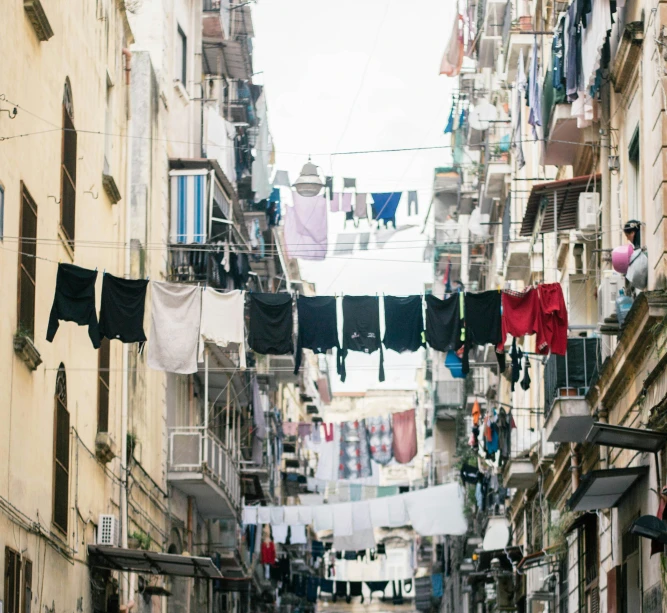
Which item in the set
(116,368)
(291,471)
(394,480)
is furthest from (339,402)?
(116,368)

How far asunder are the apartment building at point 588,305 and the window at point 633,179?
32 mm

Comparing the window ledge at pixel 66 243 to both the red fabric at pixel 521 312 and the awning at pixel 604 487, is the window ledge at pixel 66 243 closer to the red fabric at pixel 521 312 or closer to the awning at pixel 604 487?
the red fabric at pixel 521 312

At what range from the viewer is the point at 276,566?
51281 mm

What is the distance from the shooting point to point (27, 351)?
50.0ft

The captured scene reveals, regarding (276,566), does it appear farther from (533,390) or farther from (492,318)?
(492,318)

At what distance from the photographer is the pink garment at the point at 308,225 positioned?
26500 mm

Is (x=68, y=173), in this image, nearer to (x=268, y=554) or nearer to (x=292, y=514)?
(x=292, y=514)

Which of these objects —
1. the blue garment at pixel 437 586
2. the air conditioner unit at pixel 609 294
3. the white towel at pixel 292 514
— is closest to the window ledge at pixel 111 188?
the air conditioner unit at pixel 609 294

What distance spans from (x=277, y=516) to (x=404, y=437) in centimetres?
466

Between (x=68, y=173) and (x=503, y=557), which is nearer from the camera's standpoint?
(x=68, y=173)

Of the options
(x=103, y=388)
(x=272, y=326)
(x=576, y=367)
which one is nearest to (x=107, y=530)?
(x=103, y=388)

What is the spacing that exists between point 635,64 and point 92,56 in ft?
26.9

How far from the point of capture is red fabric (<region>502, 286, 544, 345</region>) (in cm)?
1744

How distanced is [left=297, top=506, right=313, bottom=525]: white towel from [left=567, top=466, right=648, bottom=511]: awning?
22.5m
